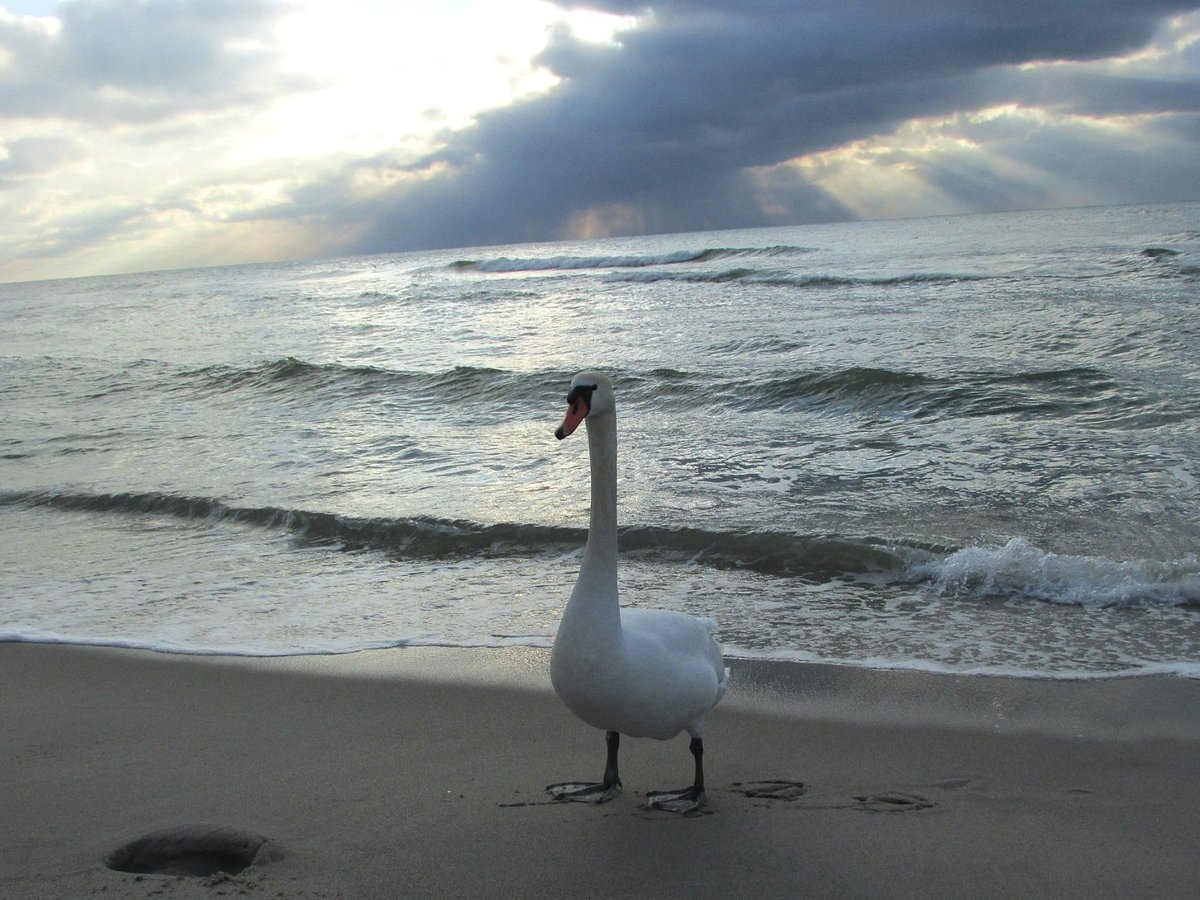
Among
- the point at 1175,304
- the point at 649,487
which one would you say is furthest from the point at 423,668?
the point at 1175,304

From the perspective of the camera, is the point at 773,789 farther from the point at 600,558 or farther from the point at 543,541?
the point at 543,541

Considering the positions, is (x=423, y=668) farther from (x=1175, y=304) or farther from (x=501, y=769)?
(x=1175, y=304)

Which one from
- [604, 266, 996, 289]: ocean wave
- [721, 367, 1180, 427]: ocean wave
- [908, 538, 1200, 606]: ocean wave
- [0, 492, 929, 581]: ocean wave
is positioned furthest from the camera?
[604, 266, 996, 289]: ocean wave

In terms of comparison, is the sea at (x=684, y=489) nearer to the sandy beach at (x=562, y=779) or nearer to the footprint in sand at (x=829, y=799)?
the sandy beach at (x=562, y=779)

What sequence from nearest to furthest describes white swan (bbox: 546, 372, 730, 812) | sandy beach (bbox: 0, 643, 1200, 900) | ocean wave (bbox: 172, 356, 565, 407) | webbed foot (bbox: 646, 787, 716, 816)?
sandy beach (bbox: 0, 643, 1200, 900), white swan (bbox: 546, 372, 730, 812), webbed foot (bbox: 646, 787, 716, 816), ocean wave (bbox: 172, 356, 565, 407)

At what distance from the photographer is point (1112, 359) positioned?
40.7 ft

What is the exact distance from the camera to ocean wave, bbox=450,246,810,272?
41.2 m

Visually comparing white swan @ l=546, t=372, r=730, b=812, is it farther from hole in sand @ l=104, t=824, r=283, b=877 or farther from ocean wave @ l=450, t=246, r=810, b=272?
ocean wave @ l=450, t=246, r=810, b=272

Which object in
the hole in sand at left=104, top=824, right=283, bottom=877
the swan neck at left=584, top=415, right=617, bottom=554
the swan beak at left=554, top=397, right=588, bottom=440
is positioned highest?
the swan beak at left=554, top=397, right=588, bottom=440

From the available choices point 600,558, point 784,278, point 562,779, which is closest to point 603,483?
point 600,558

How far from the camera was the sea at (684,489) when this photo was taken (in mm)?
5383

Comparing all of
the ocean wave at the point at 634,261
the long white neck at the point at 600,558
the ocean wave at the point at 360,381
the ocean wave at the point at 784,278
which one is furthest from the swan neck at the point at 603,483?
the ocean wave at the point at 634,261

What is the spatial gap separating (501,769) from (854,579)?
3082 millimetres

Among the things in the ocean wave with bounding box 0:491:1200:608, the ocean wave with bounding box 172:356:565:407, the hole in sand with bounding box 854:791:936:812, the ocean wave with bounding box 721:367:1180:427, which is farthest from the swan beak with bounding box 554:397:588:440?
the ocean wave with bounding box 172:356:565:407
